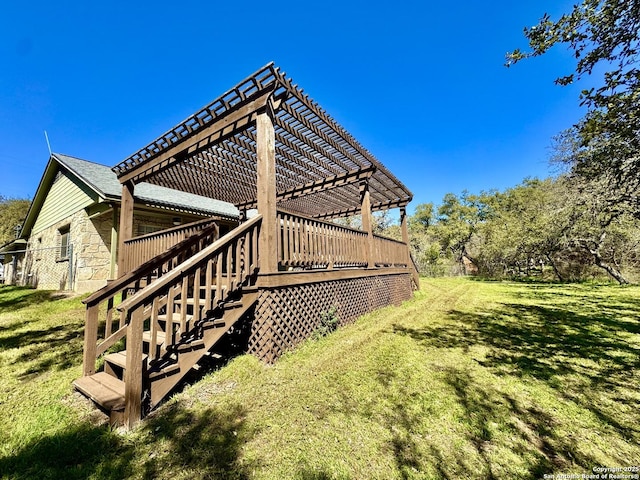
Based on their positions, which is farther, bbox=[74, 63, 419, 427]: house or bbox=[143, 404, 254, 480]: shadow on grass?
bbox=[74, 63, 419, 427]: house

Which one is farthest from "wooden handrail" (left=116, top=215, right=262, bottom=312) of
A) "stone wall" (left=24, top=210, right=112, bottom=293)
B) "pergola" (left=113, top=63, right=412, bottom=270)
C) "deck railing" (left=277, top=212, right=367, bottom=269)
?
"stone wall" (left=24, top=210, right=112, bottom=293)

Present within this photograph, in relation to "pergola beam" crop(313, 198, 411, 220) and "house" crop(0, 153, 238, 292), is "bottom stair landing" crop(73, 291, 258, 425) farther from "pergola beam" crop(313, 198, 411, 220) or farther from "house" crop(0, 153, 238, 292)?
"pergola beam" crop(313, 198, 411, 220)

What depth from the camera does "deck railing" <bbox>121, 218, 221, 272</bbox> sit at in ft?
18.6

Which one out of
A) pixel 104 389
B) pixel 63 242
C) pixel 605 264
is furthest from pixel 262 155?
pixel 605 264

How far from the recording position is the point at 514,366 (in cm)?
346

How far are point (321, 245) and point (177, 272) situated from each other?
10.2 feet

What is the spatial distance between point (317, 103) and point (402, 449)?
4995mm

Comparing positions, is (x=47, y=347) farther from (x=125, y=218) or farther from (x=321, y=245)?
(x=321, y=245)

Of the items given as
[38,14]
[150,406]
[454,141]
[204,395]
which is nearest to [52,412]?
[150,406]

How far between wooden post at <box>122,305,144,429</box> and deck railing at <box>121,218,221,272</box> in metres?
3.09

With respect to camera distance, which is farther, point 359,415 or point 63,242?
point 63,242

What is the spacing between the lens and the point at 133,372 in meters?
2.30

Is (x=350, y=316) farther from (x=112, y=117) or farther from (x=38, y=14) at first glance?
(x=112, y=117)

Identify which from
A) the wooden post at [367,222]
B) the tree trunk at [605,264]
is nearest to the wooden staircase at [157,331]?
the wooden post at [367,222]
